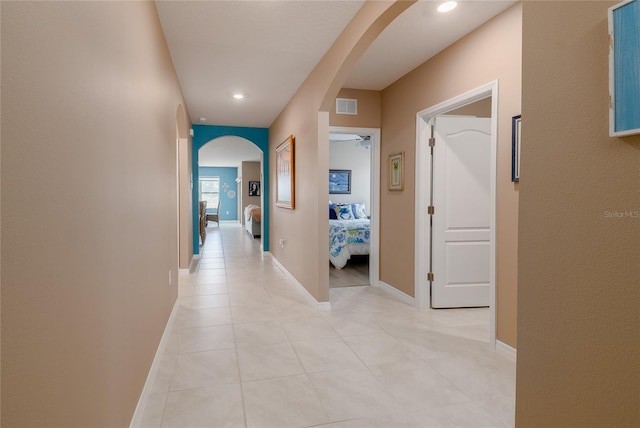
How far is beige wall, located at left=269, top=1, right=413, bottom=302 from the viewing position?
261cm

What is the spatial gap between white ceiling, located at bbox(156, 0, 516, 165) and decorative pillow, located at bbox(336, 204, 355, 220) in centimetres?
360

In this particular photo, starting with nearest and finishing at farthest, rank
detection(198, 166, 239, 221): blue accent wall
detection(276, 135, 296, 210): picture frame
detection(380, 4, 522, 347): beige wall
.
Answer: detection(380, 4, 522, 347): beige wall
detection(276, 135, 296, 210): picture frame
detection(198, 166, 239, 221): blue accent wall

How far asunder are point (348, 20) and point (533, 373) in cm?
265

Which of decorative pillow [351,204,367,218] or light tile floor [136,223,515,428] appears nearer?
light tile floor [136,223,515,428]

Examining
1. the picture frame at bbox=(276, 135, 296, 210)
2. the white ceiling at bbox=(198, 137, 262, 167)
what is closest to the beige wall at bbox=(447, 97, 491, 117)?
the picture frame at bbox=(276, 135, 296, 210)

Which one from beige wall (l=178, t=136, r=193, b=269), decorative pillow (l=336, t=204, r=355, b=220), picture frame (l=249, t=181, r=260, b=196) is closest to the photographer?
beige wall (l=178, t=136, r=193, b=269)

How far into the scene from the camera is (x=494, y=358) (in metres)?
2.60

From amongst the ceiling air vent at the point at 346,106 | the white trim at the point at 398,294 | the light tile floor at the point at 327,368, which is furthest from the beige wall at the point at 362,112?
the light tile floor at the point at 327,368

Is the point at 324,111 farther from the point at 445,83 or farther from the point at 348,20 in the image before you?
the point at 445,83

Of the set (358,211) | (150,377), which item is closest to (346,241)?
(358,211)

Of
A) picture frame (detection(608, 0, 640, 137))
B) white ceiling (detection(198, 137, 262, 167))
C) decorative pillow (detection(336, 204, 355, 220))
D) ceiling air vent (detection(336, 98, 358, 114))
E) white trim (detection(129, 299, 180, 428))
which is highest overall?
white ceiling (detection(198, 137, 262, 167))

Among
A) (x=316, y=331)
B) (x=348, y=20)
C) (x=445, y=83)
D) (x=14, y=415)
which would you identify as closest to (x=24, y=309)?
(x=14, y=415)

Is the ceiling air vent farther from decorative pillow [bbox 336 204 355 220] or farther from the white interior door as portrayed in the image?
decorative pillow [bbox 336 204 355 220]

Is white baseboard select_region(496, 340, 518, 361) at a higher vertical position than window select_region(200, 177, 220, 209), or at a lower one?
lower
